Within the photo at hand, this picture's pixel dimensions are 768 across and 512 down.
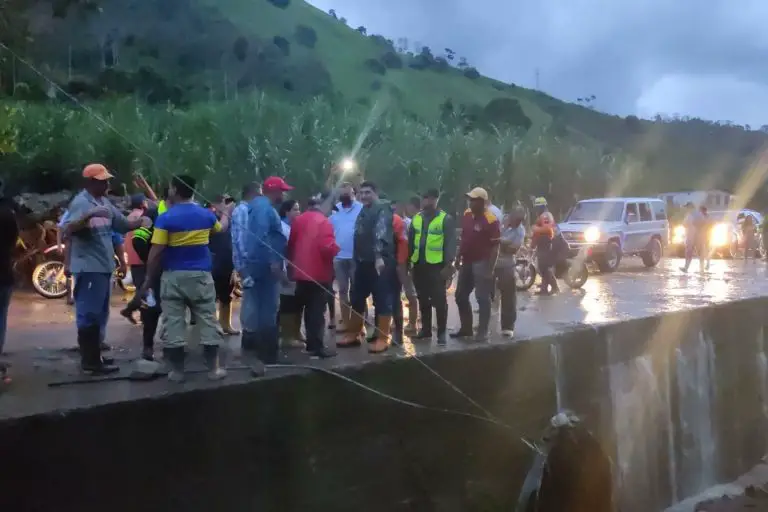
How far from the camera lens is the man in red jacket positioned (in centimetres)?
734

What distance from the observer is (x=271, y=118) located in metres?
35.5

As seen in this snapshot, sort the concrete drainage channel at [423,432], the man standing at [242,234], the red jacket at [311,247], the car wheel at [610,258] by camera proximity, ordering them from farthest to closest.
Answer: the car wheel at [610,258], the red jacket at [311,247], the man standing at [242,234], the concrete drainage channel at [423,432]

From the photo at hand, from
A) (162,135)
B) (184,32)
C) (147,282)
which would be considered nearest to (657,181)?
(184,32)

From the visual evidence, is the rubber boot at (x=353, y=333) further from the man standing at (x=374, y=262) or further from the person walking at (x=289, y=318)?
the person walking at (x=289, y=318)

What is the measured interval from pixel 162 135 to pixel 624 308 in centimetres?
2422

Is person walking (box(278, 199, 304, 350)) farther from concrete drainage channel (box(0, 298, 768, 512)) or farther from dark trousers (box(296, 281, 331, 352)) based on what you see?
concrete drainage channel (box(0, 298, 768, 512))

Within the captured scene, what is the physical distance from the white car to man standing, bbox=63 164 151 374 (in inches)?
557

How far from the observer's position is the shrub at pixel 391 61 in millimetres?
110125

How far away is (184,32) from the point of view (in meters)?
74.8

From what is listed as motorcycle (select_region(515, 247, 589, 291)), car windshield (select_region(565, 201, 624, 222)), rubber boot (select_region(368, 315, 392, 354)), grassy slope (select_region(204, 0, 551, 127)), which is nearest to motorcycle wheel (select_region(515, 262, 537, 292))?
motorcycle (select_region(515, 247, 589, 291))

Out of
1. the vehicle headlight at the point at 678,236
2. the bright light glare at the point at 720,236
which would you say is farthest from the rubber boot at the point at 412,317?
the vehicle headlight at the point at 678,236

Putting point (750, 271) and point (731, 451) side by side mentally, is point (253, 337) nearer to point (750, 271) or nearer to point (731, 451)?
point (731, 451)

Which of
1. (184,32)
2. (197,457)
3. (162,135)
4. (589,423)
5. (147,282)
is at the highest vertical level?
(184,32)

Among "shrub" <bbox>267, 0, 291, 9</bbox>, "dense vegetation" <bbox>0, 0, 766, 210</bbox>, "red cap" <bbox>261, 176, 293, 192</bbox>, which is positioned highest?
"shrub" <bbox>267, 0, 291, 9</bbox>
